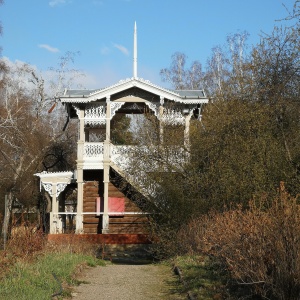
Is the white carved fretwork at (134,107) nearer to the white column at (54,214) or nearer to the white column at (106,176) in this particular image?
the white column at (106,176)

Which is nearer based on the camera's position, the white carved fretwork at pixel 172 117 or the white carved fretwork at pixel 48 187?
the white carved fretwork at pixel 172 117

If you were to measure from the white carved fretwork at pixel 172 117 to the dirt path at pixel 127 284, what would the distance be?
8.18 metres

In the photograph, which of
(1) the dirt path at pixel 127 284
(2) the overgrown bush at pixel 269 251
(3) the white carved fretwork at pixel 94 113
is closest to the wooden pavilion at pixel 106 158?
(3) the white carved fretwork at pixel 94 113

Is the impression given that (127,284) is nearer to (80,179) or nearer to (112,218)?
(80,179)

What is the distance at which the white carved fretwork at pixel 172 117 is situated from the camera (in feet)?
75.0

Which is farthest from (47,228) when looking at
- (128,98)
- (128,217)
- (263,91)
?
(263,91)

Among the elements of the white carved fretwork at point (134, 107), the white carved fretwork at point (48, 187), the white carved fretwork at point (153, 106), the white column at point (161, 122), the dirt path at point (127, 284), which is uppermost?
the white carved fretwork at point (134, 107)

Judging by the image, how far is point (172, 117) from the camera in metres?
23.3

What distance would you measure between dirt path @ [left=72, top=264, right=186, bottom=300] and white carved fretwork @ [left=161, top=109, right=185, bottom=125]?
818cm

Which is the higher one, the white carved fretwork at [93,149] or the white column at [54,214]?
the white carved fretwork at [93,149]

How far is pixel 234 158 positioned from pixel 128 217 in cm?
943

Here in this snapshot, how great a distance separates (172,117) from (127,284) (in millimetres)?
11772

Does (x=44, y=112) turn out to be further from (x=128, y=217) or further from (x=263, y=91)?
(x=263, y=91)

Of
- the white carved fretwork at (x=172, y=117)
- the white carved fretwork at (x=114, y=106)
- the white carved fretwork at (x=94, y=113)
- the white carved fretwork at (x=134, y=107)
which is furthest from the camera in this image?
the white carved fretwork at (x=134, y=107)
